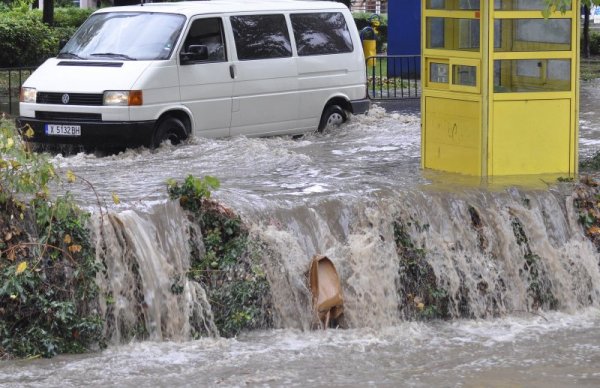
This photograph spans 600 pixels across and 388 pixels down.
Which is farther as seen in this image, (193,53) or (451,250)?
(193,53)

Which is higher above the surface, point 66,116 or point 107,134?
point 66,116

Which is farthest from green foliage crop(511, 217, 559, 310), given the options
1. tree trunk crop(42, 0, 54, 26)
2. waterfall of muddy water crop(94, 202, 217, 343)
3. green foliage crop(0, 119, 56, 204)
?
tree trunk crop(42, 0, 54, 26)

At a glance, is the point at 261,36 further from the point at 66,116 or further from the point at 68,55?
the point at 66,116

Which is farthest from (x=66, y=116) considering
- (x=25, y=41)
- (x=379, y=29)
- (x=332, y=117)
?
(x=379, y=29)

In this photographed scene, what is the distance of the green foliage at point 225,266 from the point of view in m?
8.52

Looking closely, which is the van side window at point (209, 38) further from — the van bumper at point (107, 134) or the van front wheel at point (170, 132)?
the van bumper at point (107, 134)

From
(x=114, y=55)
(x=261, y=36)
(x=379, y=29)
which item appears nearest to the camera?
(x=114, y=55)

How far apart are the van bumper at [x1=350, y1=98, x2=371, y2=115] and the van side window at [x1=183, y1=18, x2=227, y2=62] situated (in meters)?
2.46

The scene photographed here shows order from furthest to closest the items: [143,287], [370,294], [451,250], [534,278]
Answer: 1. [534,278]
2. [451,250]
3. [370,294]
4. [143,287]

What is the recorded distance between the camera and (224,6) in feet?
46.6

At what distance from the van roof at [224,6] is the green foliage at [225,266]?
16.5 ft

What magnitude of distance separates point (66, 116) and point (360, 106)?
14.8 feet

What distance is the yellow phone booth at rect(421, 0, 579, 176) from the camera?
1080cm

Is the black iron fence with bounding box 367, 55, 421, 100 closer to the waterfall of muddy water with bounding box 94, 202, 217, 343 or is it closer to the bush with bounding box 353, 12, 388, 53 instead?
the waterfall of muddy water with bounding box 94, 202, 217, 343
